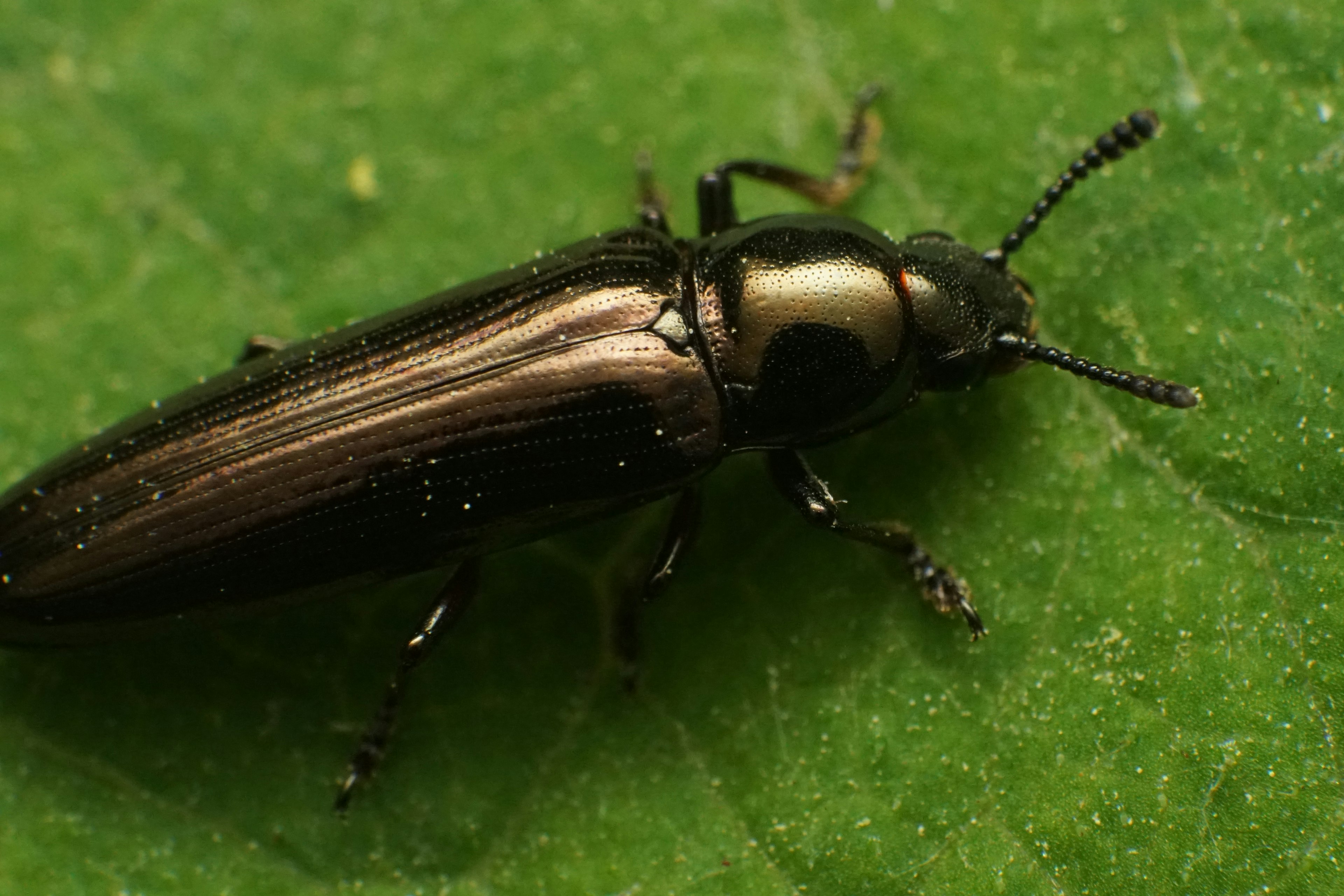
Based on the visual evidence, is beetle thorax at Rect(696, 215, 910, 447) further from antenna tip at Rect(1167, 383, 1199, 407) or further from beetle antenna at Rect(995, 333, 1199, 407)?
antenna tip at Rect(1167, 383, 1199, 407)

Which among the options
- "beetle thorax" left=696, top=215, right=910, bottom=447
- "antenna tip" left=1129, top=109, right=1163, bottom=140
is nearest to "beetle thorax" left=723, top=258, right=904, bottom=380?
"beetle thorax" left=696, top=215, right=910, bottom=447

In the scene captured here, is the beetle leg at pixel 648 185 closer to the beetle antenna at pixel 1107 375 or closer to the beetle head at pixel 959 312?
the beetle head at pixel 959 312

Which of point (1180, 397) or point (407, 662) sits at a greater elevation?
point (1180, 397)

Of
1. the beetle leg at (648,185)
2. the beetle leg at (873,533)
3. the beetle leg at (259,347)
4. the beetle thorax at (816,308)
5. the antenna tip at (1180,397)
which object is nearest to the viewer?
the antenna tip at (1180,397)

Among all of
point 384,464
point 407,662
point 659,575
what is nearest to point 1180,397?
point 659,575

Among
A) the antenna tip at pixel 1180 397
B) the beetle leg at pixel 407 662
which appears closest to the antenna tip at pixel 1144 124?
the antenna tip at pixel 1180 397

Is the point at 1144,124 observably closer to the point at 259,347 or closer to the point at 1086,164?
the point at 1086,164
